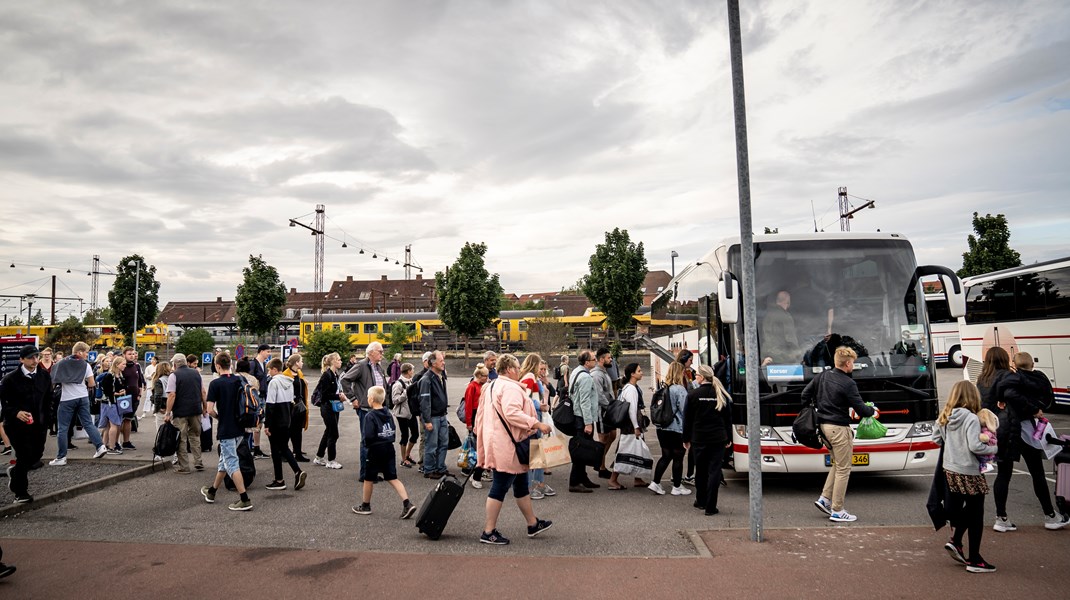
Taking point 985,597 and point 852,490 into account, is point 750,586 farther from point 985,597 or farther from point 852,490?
point 852,490

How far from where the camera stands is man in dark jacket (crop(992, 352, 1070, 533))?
20.6 ft

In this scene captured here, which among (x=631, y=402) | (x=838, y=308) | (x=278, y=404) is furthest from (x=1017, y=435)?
(x=278, y=404)

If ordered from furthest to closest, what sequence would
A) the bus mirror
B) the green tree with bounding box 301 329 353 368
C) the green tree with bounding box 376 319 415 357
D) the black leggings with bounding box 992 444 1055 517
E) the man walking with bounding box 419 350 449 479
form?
1. the green tree with bounding box 376 319 415 357
2. the green tree with bounding box 301 329 353 368
3. the man walking with bounding box 419 350 449 479
4. the bus mirror
5. the black leggings with bounding box 992 444 1055 517

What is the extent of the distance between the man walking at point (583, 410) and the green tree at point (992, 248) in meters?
28.9

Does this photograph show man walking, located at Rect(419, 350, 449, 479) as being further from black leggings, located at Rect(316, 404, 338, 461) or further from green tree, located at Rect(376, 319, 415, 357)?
green tree, located at Rect(376, 319, 415, 357)

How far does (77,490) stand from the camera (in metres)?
8.27

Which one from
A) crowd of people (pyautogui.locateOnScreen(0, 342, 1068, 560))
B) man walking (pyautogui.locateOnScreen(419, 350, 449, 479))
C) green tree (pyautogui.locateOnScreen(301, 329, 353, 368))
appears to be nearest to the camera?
crowd of people (pyautogui.locateOnScreen(0, 342, 1068, 560))

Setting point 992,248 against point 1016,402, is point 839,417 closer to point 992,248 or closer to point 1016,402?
point 1016,402

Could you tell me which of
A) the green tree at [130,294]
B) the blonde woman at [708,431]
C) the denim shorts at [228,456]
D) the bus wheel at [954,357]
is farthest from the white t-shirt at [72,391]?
the green tree at [130,294]

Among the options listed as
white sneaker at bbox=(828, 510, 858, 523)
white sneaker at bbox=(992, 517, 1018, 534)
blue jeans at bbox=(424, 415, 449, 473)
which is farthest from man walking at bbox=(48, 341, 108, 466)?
white sneaker at bbox=(992, 517, 1018, 534)

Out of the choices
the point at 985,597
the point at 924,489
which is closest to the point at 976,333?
the point at 924,489

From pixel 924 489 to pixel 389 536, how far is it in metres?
6.77

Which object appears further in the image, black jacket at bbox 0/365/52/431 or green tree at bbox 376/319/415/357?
green tree at bbox 376/319/415/357

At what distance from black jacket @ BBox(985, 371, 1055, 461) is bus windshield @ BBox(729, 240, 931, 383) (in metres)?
1.41
